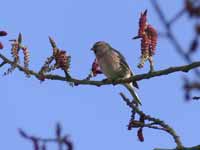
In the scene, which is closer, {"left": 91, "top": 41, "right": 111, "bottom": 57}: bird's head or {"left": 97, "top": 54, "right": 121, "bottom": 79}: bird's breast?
{"left": 97, "top": 54, "right": 121, "bottom": 79}: bird's breast

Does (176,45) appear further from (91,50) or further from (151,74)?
(91,50)

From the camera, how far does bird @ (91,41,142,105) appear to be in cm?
1071

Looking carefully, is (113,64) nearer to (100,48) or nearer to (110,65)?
(110,65)

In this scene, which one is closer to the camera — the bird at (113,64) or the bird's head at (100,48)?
the bird at (113,64)

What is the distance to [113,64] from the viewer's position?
1105 centimetres

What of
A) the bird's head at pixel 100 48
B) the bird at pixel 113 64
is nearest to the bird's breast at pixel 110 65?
the bird at pixel 113 64

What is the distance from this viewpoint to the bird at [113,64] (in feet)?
35.1

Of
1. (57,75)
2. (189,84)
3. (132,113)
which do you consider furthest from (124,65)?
(189,84)

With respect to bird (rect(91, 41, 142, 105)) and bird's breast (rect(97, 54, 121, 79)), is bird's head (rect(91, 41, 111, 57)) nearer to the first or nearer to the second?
bird (rect(91, 41, 142, 105))

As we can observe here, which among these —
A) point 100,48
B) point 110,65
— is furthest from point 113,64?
point 100,48

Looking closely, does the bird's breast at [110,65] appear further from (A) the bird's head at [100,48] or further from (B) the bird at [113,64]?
(A) the bird's head at [100,48]

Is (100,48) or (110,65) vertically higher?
(100,48)

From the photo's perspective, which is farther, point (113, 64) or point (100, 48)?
point (100, 48)

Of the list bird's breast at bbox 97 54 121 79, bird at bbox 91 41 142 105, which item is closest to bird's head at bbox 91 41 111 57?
bird at bbox 91 41 142 105
